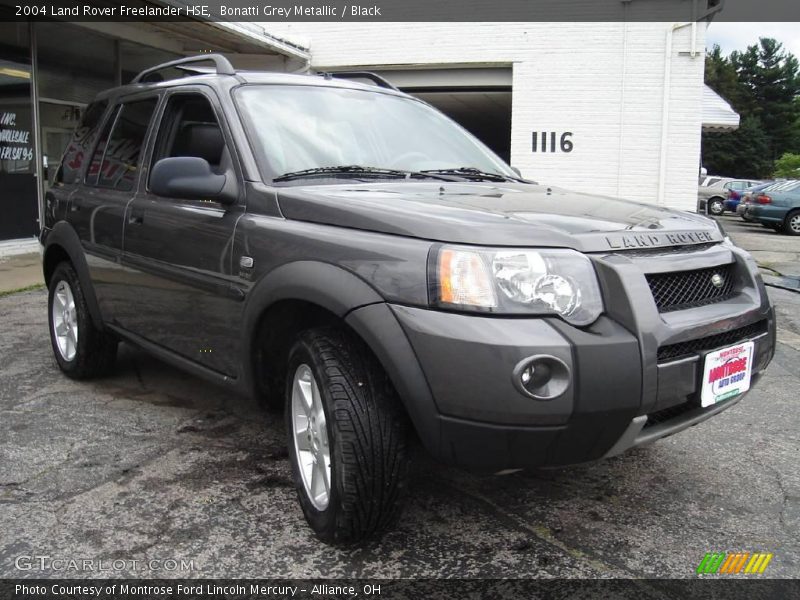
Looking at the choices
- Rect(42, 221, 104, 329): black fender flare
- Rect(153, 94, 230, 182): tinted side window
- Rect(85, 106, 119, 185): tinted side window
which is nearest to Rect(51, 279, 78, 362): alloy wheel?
Rect(42, 221, 104, 329): black fender flare

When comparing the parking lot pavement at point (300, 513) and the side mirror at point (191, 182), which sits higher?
the side mirror at point (191, 182)

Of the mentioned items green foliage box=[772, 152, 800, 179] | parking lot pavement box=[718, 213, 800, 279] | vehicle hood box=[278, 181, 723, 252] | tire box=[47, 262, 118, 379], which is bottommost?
parking lot pavement box=[718, 213, 800, 279]

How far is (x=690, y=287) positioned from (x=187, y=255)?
84.8 inches

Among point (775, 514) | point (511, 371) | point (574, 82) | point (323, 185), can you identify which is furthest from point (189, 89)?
point (574, 82)

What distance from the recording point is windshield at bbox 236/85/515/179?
3.17 m

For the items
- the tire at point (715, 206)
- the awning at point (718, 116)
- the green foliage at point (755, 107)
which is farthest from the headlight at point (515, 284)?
the green foliage at point (755, 107)

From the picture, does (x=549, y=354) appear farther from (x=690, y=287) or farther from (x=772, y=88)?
(x=772, y=88)

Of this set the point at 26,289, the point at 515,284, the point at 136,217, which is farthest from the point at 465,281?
the point at 26,289

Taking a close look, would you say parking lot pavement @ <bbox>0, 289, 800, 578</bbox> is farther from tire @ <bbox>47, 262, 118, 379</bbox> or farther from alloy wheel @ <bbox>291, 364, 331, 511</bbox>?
tire @ <bbox>47, 262, 118, 379</bbox>

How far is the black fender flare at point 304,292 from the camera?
239 centimetres

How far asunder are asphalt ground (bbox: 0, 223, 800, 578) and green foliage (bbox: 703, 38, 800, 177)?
2553 inches

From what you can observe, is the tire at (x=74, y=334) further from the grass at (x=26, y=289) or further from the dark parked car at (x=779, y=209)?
the dark parked car at (x=779, y=209)

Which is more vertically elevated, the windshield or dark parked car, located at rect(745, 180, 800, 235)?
the windshield
